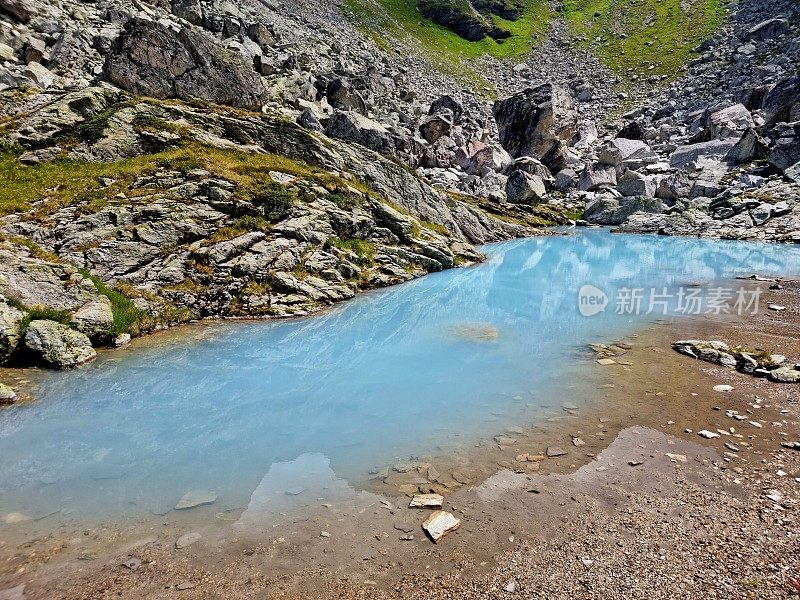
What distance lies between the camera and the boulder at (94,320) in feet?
50.6

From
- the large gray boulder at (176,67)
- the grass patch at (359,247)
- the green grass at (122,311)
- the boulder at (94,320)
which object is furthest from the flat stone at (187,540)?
the large gray boulder at (176,67)

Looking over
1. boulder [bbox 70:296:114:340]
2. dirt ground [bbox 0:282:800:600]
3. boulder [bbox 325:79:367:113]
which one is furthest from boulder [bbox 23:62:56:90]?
dirt ground [bbox 0:282:800:600]

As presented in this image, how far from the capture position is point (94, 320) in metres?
15.7

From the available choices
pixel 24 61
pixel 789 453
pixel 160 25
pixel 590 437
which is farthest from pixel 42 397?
pixel 24 61

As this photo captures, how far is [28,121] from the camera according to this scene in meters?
29.3

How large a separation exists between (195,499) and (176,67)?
52360 mm

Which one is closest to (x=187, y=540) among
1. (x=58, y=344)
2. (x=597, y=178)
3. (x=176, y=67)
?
(x=58, y=344)

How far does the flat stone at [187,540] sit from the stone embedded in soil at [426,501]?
355cm

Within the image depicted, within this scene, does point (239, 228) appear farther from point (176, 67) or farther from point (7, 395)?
point (176, 67)

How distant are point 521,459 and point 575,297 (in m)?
19.0

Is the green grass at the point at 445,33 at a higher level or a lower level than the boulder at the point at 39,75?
higher

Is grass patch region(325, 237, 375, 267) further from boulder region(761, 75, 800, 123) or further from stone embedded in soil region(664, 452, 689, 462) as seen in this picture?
boulder region(761, 75, 800, 123)

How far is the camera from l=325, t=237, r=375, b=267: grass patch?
27359mm

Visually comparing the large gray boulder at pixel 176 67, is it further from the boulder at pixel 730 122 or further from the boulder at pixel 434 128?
the boulder at pixel 730 122
